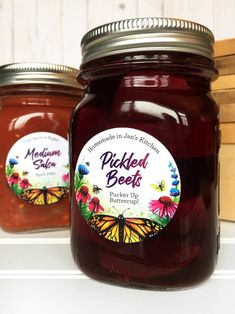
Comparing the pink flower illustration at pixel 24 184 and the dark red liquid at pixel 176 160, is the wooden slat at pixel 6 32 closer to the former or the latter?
the pink flower illustration at pixel 24 184

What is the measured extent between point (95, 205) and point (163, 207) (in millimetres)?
73

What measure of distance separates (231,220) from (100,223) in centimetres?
29

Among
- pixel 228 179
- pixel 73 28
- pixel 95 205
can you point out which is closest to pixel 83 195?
pixel 95 205

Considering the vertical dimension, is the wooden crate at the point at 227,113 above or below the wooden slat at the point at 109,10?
below

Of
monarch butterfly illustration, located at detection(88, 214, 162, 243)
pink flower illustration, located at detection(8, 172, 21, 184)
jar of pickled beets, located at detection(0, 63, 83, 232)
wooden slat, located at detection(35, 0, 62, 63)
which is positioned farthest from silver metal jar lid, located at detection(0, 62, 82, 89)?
wooden slat, located at detection(35, 0, 62, 63)

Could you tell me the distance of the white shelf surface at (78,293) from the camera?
0.35 metres

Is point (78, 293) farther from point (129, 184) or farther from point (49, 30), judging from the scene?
point (49, 30)

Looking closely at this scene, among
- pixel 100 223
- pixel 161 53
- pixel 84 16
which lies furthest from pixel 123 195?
pixel 84 16

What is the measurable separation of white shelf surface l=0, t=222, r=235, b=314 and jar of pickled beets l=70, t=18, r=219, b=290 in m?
0.02

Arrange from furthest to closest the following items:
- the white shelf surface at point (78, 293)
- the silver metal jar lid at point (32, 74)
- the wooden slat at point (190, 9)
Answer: the wooden slat at point (190, 9)
the silver metal jar lid at point (32, 74)
the white shelf surface at point (78, 293)

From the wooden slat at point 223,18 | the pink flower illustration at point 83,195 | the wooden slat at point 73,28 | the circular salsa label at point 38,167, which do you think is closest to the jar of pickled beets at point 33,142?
the circular salsa label at point 38,167

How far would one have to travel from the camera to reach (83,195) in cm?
41

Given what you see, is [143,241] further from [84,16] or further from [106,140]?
[84,16]

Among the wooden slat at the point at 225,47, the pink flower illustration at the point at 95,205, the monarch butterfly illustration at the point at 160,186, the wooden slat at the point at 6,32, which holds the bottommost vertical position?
the pink flower illustration at the point at 95,205
